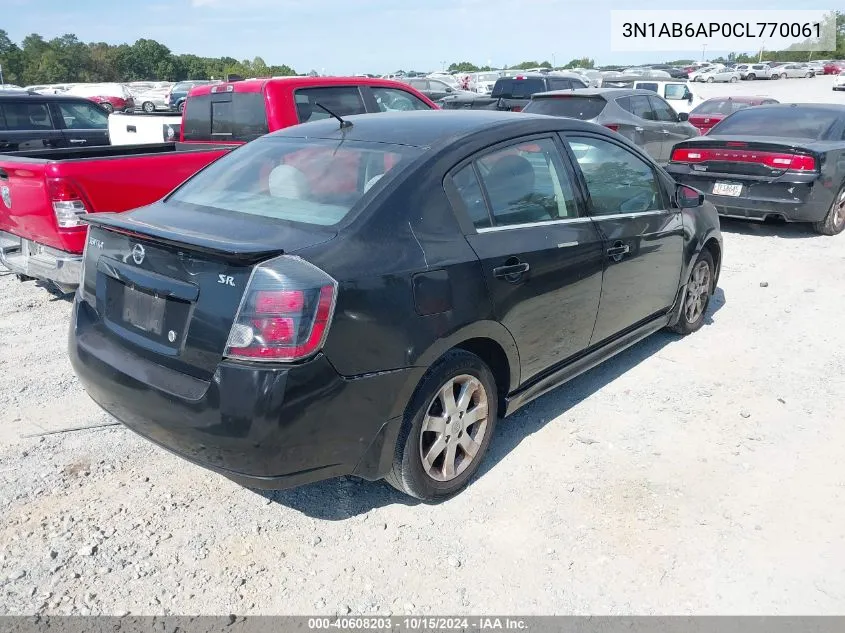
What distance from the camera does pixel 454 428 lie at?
10.9ft

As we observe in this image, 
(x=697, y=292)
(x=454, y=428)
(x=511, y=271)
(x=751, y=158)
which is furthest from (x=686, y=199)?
(x=751, y=158)

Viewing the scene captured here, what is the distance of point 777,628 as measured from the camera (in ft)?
8.67

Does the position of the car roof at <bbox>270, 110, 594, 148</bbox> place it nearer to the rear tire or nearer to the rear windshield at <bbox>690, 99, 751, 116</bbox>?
the rear tire

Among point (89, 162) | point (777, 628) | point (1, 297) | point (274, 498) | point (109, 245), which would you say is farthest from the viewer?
point (1, 297)

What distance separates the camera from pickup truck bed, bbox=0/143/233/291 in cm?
510

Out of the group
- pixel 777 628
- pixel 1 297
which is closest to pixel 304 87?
pixel 1 297

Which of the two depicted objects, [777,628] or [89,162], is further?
[89,162]

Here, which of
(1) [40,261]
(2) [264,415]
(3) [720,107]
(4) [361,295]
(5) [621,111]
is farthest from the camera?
(3) [720,107]

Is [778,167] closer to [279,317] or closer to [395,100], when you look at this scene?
[395,100]

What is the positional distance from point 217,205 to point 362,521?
5.48 feet

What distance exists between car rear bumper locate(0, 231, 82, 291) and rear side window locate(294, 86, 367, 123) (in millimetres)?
2589

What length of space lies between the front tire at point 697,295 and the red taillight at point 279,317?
3514mm

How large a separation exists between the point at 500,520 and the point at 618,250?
1.81 metres

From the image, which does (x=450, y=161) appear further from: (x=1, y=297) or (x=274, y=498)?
(x=1, y=297)
